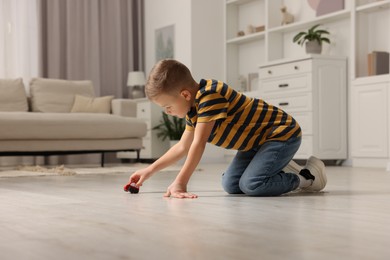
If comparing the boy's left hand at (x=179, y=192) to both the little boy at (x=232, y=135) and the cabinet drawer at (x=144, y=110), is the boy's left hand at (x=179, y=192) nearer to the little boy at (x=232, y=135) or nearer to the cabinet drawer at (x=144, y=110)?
the little boy at (x=232, y=135)

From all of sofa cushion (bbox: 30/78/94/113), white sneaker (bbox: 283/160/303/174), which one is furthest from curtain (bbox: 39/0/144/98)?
white sneaker (bbox: 283/160/303/174)

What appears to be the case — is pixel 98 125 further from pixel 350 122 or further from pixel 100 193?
pixel 100 193

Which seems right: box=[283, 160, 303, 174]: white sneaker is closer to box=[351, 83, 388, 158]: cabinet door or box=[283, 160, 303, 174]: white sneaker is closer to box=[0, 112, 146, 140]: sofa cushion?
box=[351, 83, 388, 158]: cabinet door

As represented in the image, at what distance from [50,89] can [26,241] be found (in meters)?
5.06

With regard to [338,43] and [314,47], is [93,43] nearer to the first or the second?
[314,47]

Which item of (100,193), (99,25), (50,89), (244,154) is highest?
(99,25)

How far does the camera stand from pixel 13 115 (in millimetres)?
5121

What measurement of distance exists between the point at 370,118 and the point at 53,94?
10.1 ft

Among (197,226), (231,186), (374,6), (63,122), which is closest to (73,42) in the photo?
(63,122)

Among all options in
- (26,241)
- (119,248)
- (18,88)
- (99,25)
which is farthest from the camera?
(99,25)

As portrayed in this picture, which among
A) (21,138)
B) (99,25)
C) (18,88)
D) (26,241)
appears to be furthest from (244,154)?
(99,25)

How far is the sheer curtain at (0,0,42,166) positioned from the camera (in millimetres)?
6910

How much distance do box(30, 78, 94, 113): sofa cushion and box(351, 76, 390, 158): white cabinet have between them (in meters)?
2.73

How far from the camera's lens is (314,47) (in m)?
5.67
